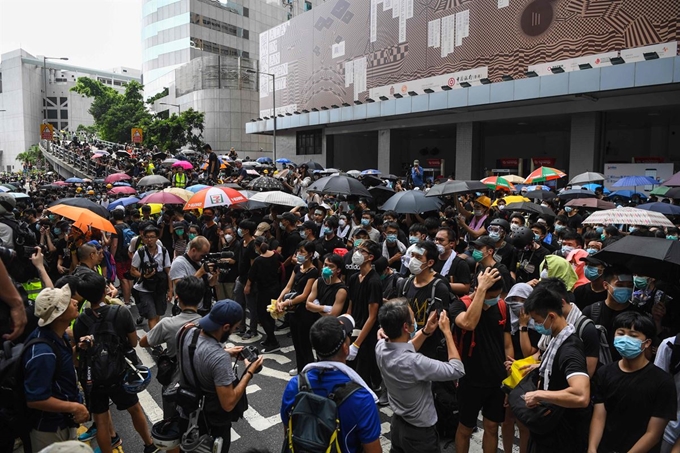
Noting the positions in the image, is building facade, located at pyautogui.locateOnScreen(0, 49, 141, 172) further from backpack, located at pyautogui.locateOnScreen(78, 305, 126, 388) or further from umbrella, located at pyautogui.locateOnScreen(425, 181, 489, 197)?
backpack, located at pyautogui.locateOnScreen(78, 305, 126, 388)

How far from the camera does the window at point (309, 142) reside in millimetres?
36125

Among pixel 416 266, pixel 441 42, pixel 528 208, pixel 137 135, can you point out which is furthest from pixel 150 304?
pixel 137 135

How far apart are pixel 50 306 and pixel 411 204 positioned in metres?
6.52

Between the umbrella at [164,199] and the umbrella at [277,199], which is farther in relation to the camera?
the umbrella at [164,199]

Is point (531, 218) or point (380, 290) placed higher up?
point (531, 218)

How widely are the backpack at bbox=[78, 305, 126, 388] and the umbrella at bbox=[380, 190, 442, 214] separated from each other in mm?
5751

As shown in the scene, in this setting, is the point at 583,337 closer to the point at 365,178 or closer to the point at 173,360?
the point at 173,360

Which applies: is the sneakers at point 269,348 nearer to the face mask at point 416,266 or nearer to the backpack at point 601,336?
the face mask at point 416,266

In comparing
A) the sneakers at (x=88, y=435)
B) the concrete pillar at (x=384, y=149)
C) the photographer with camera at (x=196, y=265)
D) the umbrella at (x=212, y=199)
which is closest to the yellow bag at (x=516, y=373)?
the sneakers at (x=88, y=435)

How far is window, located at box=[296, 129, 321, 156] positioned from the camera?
3612cm

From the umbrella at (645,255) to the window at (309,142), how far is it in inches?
1278

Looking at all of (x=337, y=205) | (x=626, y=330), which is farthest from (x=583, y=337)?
(x=337, y=205)

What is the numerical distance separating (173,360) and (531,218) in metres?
7.70

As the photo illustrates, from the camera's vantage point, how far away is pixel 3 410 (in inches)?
129
